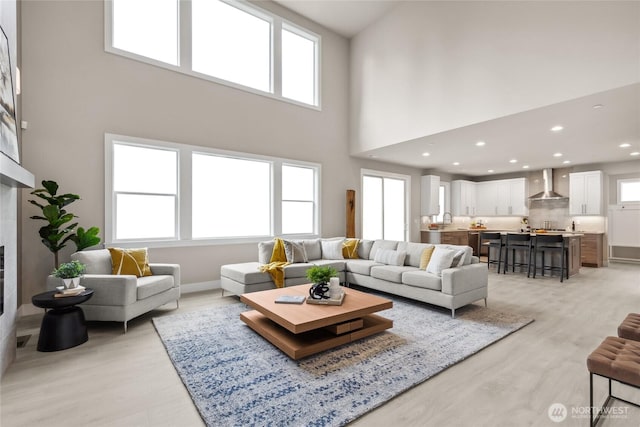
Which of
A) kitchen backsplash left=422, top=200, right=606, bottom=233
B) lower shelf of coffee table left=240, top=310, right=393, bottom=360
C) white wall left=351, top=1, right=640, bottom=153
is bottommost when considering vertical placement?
lower shelf of coffee table left=240, top=310, right=393, bottom=360

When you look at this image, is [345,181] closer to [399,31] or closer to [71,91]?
[399,31]

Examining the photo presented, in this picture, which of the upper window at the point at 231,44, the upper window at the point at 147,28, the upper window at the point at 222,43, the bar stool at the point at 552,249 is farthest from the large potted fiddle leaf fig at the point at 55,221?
the bar stool at the point at 552,249

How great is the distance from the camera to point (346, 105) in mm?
7191

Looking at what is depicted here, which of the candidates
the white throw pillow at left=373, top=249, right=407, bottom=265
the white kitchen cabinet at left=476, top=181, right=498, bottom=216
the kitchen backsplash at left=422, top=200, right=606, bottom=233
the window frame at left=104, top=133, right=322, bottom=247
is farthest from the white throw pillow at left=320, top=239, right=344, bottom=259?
the white kitchen cabinet at left=476, top=181, right=498, bottom=216

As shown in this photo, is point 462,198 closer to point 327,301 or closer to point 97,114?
point 327,301

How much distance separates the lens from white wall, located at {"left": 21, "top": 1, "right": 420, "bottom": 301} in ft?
12.6

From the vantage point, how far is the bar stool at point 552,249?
5.78 meters

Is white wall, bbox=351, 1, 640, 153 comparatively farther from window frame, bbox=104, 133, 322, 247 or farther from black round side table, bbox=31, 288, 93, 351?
black round side table, bbox=31, 288, 93, 351

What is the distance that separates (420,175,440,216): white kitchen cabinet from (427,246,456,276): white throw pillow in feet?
16.8

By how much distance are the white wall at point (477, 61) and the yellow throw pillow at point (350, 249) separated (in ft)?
7.31

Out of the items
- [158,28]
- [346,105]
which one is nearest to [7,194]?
[158,28]

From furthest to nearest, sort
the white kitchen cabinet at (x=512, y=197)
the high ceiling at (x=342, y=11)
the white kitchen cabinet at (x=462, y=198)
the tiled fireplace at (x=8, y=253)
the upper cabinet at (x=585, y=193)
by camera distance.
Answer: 1. the white kitchen cabinet at (x=462, y=198)
2. the white kitchen cabinet at (x=512, y=197)
3. the upper cabinet at (x=585, y=193)
4. the high ceiling at (x=342, y=11)
5. the tiled fireplace at (x=8, y=253)

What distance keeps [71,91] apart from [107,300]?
9.66 feet

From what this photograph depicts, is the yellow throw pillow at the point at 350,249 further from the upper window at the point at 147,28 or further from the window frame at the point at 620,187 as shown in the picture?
the window frame at the point at 620,187
